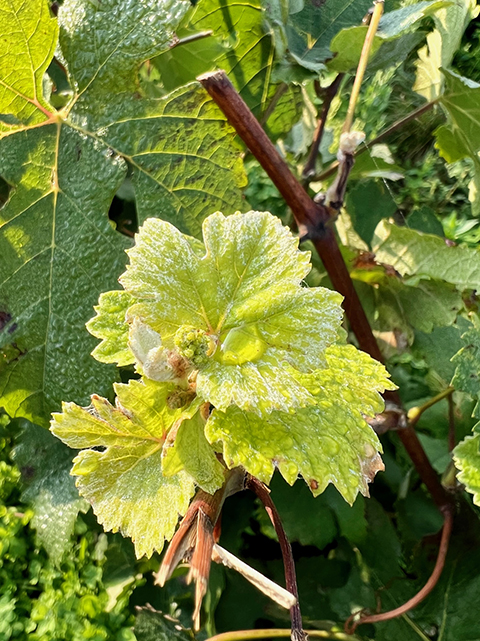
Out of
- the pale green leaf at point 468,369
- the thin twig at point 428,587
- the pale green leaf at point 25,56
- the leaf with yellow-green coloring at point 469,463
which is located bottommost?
the thin twig at point 428,587

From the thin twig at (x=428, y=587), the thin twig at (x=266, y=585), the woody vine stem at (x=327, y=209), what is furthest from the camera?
the thin twig at (x=428, y=587)

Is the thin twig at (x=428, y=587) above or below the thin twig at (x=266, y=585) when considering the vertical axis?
below

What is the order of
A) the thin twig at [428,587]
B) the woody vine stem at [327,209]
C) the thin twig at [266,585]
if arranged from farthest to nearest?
the thin twig at [428,587] < the woody vine stem at [327,209] < the thin twig at [266,585]

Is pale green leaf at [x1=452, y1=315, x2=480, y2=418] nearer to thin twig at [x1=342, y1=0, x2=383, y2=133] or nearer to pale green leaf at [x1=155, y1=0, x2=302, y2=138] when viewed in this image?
thin twig at [x1=342, y1=0, x2=383, y2=133]

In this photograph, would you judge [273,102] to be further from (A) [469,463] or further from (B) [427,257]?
(A) [469,463]

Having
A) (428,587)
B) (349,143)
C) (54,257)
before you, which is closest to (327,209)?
(349,143)

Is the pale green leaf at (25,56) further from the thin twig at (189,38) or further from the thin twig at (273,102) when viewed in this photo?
the thin twig at (273,102)

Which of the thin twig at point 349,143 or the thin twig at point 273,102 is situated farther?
the thin twig at point 273,102

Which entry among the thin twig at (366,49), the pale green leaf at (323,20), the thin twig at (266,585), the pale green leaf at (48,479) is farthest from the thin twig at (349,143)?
the pale green leaf at (48,479)
